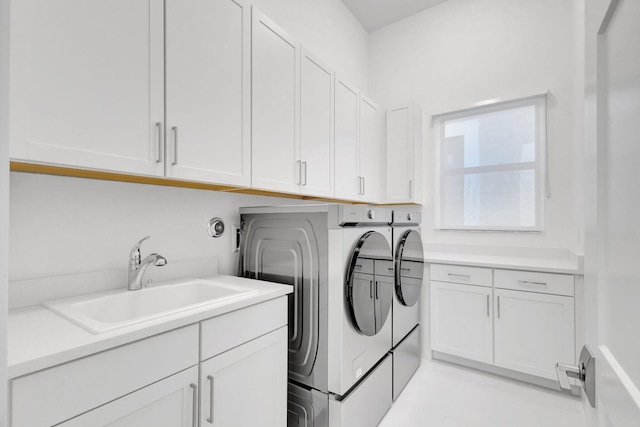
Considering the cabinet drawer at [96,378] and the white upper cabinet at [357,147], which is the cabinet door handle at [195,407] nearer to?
the cabinet drawer at [96,378]

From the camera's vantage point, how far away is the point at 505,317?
2.48 meters

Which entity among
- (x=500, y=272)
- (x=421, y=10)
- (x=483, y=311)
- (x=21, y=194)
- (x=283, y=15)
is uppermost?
(x=421, y=10)

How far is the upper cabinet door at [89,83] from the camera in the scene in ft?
2.89

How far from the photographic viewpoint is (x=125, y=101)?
1.10 m

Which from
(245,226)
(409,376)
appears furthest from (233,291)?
(409,376)

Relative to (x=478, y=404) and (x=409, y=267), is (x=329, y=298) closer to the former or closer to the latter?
(x=409, y=267)

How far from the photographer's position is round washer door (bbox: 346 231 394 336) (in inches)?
64.8

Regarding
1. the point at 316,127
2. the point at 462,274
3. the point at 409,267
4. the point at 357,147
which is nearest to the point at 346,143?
the point at 357,147

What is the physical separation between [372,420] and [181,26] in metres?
2.36

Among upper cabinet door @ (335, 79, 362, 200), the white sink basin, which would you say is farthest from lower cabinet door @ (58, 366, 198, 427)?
upper cabinet door @ (335, 79, 362, 200)

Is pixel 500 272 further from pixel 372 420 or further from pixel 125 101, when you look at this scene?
pixel 125 101

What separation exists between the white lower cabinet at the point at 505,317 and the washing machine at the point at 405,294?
293mm

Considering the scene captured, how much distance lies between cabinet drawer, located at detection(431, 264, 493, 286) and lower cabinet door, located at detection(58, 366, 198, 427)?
7.54 ft

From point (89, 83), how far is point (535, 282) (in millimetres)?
2999
